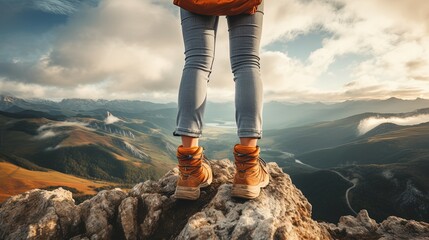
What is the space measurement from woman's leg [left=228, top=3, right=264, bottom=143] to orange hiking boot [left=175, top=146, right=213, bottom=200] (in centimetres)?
78

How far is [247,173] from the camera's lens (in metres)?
3.74

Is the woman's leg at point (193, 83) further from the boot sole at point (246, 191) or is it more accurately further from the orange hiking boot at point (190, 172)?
the boot sole at point (246, 191)

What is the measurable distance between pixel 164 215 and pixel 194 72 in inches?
107

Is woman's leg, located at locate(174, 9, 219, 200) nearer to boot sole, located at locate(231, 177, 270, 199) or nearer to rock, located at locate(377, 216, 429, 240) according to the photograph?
boot sole, located at locate(231, 177, 270, 199)

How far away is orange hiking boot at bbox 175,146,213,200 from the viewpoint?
12.4 ft

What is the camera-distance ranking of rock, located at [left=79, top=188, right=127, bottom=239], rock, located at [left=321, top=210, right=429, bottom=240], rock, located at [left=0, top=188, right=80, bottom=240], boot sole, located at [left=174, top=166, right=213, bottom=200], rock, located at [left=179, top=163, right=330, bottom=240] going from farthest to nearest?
rock, located at [left=321, top=210, right=429, bottom=240] < rock, located at [left=79, top=188, right=127, bottom=239] < rock, located at [left=0, top=188, right=80, bottom=240] < boot sole, located at [left=174, top=166, right=213, bottom=200] < rock, located at [left=179, top=163, right=330, bottom=240]

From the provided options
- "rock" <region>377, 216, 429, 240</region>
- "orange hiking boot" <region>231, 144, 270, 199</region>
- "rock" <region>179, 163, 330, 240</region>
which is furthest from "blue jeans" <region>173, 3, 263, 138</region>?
"rock" <region>377, 216, 429, 240</region>

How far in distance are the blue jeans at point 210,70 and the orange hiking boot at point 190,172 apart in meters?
0.35

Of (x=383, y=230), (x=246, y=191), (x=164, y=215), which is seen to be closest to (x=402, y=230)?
(x=383, y=230)

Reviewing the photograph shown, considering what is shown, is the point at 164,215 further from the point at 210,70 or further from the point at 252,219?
the point at 210,70

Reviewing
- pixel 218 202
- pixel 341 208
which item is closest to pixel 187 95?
pixel 218 202

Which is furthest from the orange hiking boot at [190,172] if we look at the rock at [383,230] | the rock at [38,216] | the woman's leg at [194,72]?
the rock at [383,230]

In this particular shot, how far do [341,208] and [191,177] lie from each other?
186 m

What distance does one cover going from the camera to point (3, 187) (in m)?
199
